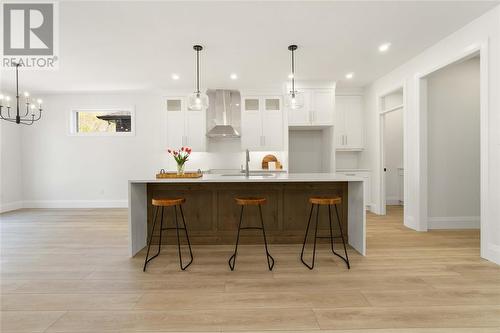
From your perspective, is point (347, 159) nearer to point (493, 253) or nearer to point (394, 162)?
point (394, 162)

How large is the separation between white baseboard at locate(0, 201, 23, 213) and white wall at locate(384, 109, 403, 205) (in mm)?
8947

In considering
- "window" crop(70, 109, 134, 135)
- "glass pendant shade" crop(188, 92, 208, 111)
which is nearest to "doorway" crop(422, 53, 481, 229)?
"glass pendant shade" crop(188, 92, 208, 111)

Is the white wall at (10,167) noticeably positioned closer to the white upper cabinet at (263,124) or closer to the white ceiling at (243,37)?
the white ceiling at (243,37)

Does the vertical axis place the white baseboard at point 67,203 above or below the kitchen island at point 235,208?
below

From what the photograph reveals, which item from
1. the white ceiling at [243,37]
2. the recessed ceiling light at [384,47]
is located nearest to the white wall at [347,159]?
the white ceiling at [243,37]

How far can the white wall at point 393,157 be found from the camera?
646 cm

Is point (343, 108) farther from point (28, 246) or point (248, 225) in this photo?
point (28, 246)

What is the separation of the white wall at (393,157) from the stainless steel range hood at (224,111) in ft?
12.4

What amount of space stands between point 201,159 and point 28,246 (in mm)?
3539

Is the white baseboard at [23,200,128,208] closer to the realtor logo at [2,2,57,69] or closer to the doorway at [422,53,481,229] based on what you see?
the realtor logo at [2,2,57,69]

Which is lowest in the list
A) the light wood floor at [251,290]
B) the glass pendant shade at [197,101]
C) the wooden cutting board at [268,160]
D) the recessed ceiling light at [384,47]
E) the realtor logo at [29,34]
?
the light wood floor at [251,290]

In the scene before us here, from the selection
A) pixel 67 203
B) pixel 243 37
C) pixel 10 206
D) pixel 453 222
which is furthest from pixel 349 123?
pixel 10 206

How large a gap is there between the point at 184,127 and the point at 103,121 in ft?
7.04

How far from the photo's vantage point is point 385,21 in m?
3.11
